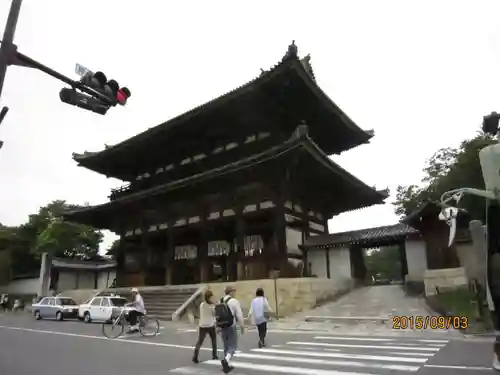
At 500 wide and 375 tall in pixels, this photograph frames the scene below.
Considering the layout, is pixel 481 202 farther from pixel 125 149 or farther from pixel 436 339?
pixel 125 149

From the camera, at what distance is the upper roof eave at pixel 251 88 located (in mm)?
18922

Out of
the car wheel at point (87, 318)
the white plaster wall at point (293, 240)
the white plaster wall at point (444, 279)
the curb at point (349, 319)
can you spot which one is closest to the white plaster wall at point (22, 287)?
the car wheel at point (87, 318)

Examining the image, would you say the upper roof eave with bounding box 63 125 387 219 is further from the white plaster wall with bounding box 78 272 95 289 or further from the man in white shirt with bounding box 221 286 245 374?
the white plaster wall with bounding box 78 272 95 289

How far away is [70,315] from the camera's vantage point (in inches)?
923

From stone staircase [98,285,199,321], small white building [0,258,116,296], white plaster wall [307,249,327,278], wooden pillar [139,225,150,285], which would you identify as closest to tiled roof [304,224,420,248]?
white plaster wall [307,249,327,278]

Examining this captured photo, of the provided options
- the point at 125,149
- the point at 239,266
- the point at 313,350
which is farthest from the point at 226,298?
the point at 125,149

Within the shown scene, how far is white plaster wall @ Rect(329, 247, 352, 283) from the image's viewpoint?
21.9 m

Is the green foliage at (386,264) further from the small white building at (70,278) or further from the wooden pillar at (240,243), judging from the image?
the wooden pillar at (240,243)

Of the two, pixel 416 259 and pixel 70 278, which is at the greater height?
pixel 416 259

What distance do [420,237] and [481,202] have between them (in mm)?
3434

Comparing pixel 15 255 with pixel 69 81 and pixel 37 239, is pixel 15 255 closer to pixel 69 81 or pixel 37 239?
pixel 37 239

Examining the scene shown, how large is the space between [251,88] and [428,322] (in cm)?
1346

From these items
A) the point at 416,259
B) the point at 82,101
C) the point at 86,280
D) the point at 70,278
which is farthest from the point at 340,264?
the point at 86,280

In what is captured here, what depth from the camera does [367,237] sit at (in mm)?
21453
